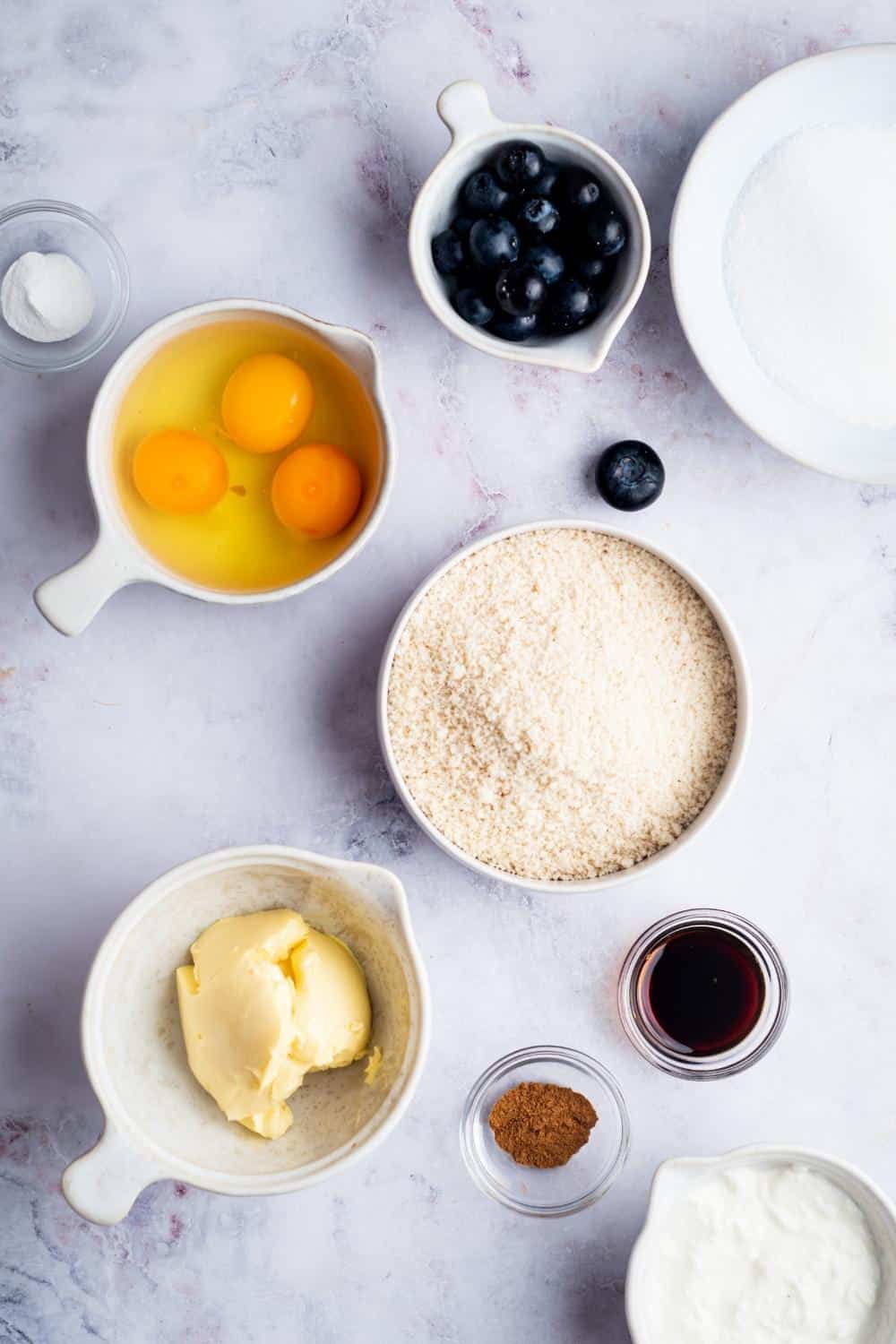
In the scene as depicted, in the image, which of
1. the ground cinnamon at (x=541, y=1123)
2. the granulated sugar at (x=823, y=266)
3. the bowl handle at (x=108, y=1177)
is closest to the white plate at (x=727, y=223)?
the granulated sugar at (x=823, y=266)

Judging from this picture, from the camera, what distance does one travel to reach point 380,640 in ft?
4.33

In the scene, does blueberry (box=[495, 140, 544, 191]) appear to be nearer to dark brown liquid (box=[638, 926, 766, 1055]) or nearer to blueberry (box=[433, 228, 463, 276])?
blueberry (box=[433, 228, 463, 276])

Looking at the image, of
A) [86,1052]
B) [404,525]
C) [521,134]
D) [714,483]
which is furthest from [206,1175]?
[521,134]

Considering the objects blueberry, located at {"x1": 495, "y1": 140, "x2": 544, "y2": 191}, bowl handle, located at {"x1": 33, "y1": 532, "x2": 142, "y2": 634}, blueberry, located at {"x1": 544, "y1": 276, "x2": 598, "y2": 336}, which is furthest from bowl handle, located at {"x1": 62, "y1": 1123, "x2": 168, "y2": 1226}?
blueberry, located at {"x1": 495, "y1": 140, "x2": 544, "y2": 191}

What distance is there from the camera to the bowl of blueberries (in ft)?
3.92

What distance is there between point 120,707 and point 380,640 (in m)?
0.30

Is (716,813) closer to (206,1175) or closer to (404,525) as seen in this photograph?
(404,525)

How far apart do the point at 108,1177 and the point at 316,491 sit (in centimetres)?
70

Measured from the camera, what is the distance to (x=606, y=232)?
120cm

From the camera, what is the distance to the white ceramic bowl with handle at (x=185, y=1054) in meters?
1.10

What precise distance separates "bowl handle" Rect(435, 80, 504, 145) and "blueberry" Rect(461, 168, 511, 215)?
42 millimetres

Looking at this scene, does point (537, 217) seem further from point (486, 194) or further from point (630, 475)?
point (630, 475)

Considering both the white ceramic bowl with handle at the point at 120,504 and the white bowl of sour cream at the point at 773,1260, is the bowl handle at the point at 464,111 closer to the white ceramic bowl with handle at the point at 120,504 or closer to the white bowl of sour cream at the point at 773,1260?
the white ceramic bowl with handle at the point at 120,504

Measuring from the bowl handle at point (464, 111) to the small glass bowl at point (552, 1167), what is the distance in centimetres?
A: 99
